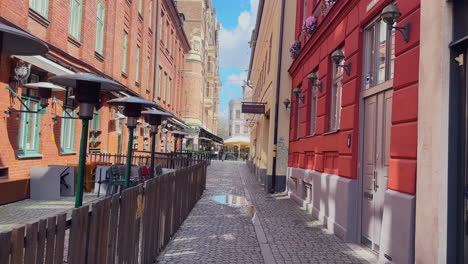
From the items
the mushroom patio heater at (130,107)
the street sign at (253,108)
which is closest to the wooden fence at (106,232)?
the mushroom patio heater at (130,107)

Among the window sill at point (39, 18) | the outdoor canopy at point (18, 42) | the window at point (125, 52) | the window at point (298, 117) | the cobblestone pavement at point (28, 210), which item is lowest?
the cobblestone pavement at point (28, 210)

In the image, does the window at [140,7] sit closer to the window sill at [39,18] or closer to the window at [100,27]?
the window at [100,27]

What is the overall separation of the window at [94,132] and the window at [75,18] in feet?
9.91

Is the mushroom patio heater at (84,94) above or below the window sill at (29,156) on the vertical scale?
above

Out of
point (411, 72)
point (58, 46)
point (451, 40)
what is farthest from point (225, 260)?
point (58, 46)

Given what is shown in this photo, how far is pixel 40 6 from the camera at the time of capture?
10.5 meters

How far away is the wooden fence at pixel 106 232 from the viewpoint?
7.00 feet

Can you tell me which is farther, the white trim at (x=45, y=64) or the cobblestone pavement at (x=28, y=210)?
the white trim at (x=45, y=64)

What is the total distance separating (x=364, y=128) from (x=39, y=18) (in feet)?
27.6

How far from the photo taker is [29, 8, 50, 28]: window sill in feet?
32.2

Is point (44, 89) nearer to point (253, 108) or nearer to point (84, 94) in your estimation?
point (84, 94)

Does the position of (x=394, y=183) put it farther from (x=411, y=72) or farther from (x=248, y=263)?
(x=248, y=263)

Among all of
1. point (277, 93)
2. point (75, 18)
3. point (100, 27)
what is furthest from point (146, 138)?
point (75, 18)

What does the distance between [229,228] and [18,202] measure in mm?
4977
